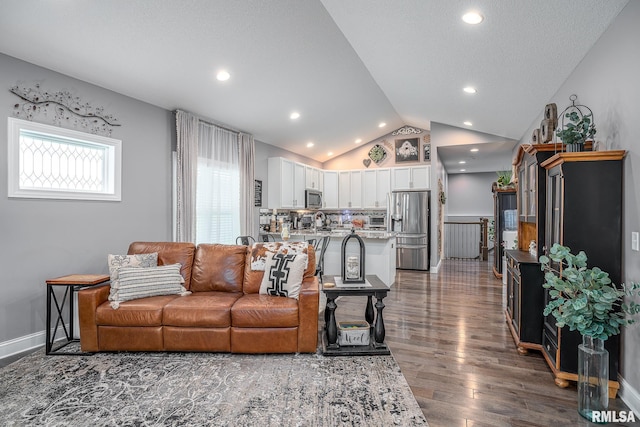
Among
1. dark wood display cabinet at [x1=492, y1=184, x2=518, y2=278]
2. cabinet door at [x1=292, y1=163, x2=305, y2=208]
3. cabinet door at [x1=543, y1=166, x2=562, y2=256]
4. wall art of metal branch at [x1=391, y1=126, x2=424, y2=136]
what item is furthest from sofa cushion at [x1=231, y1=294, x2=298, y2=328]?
wall art of metal branch at [x1=391, y1=126, x2=424, y2=136]

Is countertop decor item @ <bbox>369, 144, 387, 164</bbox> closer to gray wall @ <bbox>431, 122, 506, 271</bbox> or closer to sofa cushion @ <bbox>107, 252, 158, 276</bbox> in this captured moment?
gray wall @ <bbox>431, 122, 506, 271</bbox>

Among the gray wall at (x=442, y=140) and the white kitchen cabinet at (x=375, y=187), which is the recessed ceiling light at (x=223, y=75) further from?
the white kitchen cabinet at (x=375, y=187)

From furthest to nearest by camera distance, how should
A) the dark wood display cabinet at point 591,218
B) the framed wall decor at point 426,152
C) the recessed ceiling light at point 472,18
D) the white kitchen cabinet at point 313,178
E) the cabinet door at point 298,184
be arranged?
the framed wall decor at point 426,152, the white kitchen cabinet at point 313,178, the cabinet door at point 298,184, the recessed ceiling light at point 472,18, the dark wood display cabinet at point 591,218

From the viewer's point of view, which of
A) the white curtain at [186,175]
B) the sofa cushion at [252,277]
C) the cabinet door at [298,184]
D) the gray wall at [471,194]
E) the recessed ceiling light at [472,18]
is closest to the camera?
the recessed ceiling light at [472,18]

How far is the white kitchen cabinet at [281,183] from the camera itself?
6.63m

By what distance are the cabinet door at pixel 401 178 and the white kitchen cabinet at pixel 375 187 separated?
116 millimetres

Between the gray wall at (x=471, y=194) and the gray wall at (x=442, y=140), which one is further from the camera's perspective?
the gray wall at (x=471, y=194)

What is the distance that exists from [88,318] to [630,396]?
4.16 m

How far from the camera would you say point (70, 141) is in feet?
11.6

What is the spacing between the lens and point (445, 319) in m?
4.06

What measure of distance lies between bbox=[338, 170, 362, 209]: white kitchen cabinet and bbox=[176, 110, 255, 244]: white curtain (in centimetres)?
302

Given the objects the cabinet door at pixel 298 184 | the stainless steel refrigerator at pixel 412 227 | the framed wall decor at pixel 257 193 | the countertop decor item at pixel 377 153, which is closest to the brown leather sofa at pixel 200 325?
the framed wall decor at pixel 257 193

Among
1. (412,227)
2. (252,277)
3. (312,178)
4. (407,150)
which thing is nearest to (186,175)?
(252,277)

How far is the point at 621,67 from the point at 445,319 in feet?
9.55
